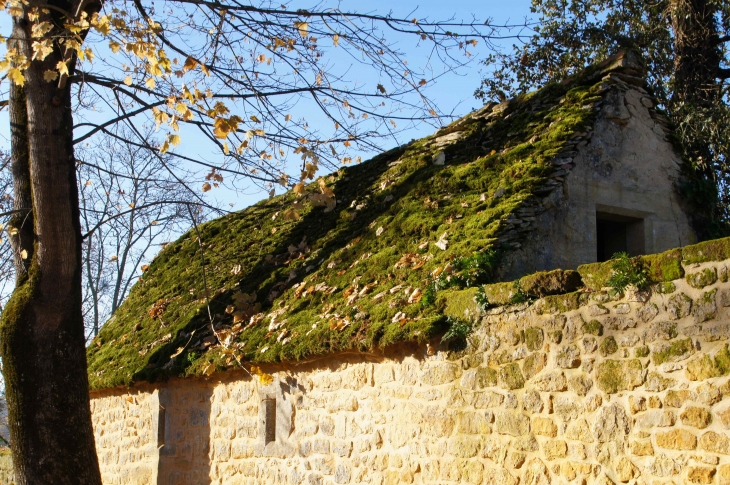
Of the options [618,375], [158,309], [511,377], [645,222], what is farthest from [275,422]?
[645,222]

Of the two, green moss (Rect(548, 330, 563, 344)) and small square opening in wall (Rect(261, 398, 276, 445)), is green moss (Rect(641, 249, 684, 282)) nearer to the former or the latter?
green moss (Rect(548, 330, 563, 344))

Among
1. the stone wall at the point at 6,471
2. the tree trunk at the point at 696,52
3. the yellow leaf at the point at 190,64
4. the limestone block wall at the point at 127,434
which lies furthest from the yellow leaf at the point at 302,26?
the stone wall at the point at 6,471

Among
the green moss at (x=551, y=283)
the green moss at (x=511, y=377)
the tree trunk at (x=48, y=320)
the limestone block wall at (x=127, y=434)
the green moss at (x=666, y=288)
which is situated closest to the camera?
the green moss at (x=666, y=288)

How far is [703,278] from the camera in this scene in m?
4.30

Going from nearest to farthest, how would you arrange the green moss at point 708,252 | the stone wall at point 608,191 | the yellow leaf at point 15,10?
the green moss at point 708,252, the yellow leaf at point 15,10, the stone wall at point 608,191

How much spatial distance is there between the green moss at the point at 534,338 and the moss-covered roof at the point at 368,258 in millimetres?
815

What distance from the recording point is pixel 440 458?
5.73 metres

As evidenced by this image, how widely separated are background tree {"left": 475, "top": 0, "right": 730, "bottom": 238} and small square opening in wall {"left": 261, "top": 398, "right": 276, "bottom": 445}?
16.0 feet

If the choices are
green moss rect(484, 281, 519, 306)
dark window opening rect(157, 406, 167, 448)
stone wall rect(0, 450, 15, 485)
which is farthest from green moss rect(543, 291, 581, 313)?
stone wall rect(0, 450, 15, 485)

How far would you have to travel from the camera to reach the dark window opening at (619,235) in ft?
26.1

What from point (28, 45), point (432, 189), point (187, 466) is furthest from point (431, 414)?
point (28, 45)

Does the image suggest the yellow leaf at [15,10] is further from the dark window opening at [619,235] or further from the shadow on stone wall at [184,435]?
the dark window opening at [619,235]

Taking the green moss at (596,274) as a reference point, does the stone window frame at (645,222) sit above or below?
above

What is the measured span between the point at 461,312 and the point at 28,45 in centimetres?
455
